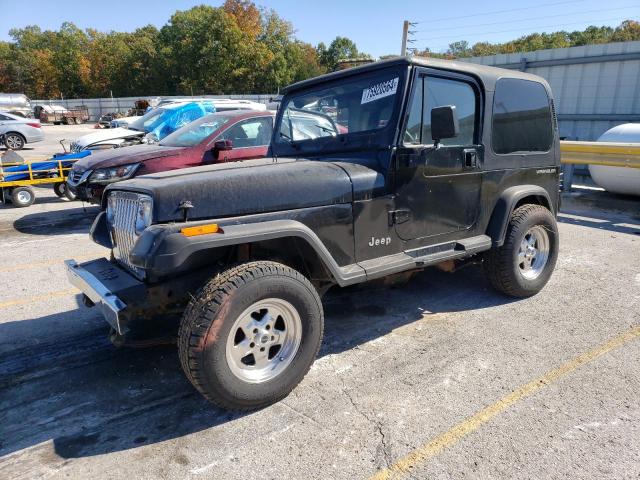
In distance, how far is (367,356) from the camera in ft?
11.5

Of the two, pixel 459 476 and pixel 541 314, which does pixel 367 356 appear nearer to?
pixel 459 476

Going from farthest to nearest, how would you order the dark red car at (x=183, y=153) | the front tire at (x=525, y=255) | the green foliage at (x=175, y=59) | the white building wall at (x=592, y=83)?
1. the green foliage at (x=175, y=59)
2. the white building wall at (x=592, y=83)
3. the dark red car at (x=183, y=153)
4. the front tire at (x=525, y=255)

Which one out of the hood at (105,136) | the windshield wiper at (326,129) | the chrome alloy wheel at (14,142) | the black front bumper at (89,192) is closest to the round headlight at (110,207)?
the windshield wiper at (326,129)

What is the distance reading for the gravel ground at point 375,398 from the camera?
2.43 m

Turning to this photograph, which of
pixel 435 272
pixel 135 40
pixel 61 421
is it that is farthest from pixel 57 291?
pixel 135 40

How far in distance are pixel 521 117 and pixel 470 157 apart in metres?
0.92

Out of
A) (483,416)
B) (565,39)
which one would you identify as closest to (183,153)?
(483,416)

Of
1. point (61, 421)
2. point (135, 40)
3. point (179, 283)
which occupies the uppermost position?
point (135, 40)

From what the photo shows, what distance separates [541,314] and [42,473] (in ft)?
12.9

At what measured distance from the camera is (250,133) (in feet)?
24.7

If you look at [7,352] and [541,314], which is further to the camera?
[541,314]

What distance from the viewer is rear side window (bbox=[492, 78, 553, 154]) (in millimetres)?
4146

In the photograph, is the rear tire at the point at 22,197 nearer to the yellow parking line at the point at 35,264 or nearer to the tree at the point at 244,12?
the yellow parking line at the point at 35,264

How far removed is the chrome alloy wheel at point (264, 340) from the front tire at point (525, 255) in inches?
90.3
